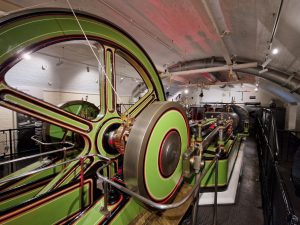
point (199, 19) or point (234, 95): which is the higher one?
point (199, 19)

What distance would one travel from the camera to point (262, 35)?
11.0 feet

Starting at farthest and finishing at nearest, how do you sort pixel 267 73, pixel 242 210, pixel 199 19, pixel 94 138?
pixel 267 73 → pixel 199 19 → pixel 242 210 → pixel 94 138

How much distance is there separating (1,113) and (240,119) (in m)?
8.11

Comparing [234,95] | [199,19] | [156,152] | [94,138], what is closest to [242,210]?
[156,152]

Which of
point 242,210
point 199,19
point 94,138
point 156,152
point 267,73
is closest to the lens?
point 156,152

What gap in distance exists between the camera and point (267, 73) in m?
5.30

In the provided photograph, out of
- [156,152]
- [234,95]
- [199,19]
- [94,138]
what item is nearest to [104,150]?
[94,138]

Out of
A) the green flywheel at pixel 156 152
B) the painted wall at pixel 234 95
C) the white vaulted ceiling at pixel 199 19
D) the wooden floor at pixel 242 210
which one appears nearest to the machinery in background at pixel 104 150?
the green flywheel at pixel 156 152

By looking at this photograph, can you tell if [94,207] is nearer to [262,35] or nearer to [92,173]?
[92,173]

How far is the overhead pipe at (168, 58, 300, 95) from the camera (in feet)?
16.0

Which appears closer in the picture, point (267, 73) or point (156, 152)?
point (156, 152)

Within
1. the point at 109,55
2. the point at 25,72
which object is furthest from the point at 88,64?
the point at 109,55

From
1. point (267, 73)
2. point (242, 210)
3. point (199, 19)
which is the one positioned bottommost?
point (242, 210)

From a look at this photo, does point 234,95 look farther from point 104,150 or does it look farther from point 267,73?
point 104,150
